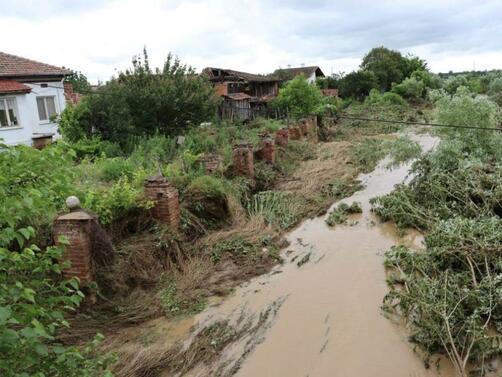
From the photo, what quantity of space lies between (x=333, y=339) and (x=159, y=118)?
11.9 meters

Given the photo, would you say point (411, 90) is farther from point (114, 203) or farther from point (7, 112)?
point (114, 203)

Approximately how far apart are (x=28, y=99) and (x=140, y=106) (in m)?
6.50

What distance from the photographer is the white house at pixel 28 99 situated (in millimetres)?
16844

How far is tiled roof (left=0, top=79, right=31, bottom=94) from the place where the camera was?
644 inches

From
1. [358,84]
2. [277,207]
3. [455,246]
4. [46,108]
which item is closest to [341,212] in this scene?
[277,207]

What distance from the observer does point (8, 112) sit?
55.7 ft

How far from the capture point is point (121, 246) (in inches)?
262

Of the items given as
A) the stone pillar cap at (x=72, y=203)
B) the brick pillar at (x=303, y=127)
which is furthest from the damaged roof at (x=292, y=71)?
the stone pillar cap at (x=72, y=203)

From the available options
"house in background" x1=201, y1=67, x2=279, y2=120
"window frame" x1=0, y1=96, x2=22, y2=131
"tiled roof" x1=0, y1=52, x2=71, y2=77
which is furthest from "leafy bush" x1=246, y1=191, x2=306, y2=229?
"house in background" x1=201, y1=67, x2=279, y2=120

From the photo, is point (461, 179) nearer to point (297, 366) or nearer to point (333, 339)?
point (333, 339)

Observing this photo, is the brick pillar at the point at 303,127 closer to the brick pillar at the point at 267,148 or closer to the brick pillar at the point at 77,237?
the brick pillar at the point at 267,148

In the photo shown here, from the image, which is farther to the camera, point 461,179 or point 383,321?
point 461,179

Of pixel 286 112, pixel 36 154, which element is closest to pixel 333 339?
pixel 36 154

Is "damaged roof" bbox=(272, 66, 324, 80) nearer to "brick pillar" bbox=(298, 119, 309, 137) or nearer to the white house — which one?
"brick pillar" bbox=(298, 119, 309, 137)
